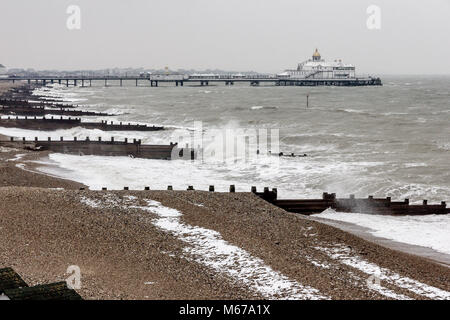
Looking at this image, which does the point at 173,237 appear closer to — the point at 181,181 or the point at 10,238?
the point at 10,238

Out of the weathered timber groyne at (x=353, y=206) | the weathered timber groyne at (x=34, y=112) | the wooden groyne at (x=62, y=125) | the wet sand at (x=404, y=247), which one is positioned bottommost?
the wet sand at (x=404, y=247)

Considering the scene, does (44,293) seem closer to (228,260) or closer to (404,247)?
(228,260)

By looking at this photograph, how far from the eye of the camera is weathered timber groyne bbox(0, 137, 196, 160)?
35.8 metres

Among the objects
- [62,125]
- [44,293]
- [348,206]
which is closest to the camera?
[44,293]

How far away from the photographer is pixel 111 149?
36250 millimetres

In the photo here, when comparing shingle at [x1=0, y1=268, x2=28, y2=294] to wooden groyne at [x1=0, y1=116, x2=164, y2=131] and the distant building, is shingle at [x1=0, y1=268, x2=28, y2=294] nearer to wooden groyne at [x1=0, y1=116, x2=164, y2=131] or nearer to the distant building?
wooden groyne at [x1=0, y1=116, x2=164, y2=131]

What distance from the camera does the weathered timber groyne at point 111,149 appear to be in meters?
35.8

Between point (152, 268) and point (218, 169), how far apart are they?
1958 cm

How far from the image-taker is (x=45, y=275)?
11578 mm
